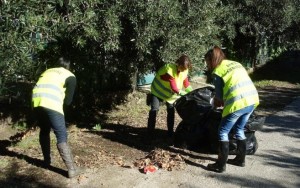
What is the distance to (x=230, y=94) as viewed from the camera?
5.26m

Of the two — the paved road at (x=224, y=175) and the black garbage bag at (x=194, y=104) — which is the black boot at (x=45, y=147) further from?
the black garbage bag at (x=194, y=104)

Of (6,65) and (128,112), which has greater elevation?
(6,65)

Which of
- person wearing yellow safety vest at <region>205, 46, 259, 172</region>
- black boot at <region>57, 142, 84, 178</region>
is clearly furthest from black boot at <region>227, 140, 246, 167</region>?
black boot at <region>57, 142, 84, 178</region>

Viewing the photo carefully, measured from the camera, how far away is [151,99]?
684 centimetres

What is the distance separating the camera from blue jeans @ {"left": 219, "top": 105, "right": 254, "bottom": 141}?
5.31 metres

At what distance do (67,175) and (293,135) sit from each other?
4267mm

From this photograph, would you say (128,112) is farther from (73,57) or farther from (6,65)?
(6,65)

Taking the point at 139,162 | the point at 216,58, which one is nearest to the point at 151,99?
the point at 139,162

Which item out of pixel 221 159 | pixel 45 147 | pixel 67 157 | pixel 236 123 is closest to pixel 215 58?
pixel 236 123

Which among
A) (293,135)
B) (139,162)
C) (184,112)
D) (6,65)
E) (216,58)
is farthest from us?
(293,135)

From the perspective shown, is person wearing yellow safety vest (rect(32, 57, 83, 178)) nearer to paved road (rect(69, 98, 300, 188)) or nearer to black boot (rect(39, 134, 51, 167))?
black boot (rect(39, 134, 51, 167))

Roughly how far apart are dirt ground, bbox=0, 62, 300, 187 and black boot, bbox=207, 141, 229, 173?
0.41 m

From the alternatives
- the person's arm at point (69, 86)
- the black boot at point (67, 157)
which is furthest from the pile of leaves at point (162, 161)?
the person's arm at point (69, 86)

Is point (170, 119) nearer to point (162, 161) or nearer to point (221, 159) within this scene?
point (162, 161)
